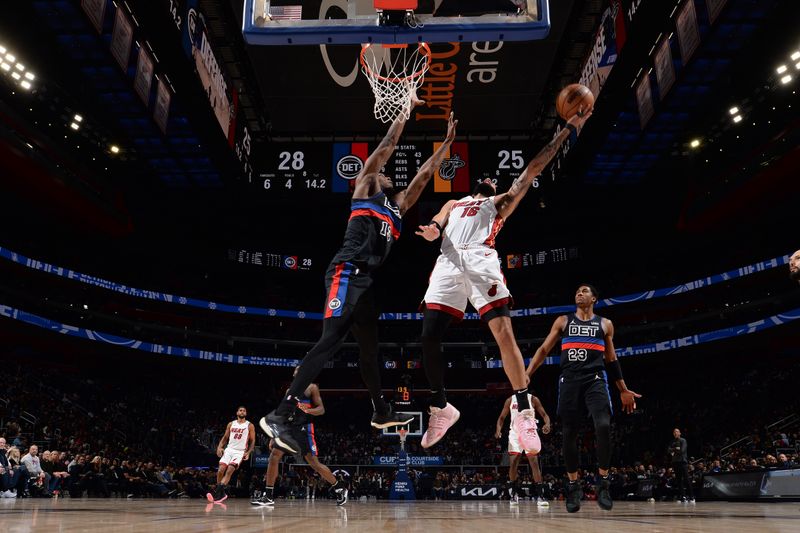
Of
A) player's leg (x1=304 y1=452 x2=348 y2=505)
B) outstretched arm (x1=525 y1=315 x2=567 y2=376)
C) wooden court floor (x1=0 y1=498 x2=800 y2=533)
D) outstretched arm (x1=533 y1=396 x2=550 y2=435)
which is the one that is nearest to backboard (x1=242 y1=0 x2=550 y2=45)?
outstretched arm (x1=525 y1=315 x2=567 y2=376)

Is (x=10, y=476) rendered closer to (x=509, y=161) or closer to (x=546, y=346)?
(x=546, y=346)

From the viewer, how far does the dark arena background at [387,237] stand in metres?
12.7

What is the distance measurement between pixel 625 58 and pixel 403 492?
14.1 metres

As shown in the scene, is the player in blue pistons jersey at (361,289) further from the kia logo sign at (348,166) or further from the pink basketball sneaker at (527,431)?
the kia logo sign at (348,166)

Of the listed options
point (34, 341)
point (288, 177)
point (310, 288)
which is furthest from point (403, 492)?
point (310, 288)

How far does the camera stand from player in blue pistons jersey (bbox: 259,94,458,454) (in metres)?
4.30

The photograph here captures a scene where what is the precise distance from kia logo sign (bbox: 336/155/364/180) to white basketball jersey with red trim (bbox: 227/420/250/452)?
7.90 metres

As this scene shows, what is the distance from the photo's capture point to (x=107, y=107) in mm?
15516

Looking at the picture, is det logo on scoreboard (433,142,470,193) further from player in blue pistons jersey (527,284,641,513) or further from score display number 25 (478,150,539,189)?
player in blue pistons jersey (527,284,641,513)

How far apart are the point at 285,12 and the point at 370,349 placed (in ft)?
11.6

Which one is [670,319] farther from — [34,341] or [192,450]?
[34,341]

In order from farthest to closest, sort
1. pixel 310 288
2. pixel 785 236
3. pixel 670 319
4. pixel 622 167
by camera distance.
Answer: pixel 310 288 → pixel 670 319 → pixel 785 236 → pixel 622 167

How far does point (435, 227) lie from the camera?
5215mm

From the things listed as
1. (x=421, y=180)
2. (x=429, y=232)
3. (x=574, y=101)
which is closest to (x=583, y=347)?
(x=574, y=101)
